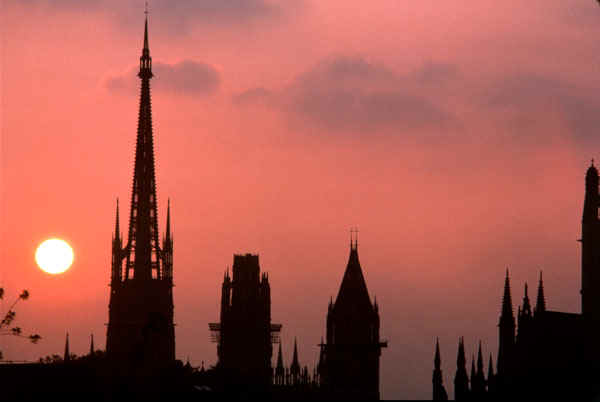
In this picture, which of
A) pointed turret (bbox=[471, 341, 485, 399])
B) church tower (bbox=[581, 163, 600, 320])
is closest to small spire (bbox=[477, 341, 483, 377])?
pointed turret (bbox=[471, 341, 485, 399])

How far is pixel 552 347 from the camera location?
151 meters

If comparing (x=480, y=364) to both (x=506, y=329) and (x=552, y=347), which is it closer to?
(x=506, y=329)

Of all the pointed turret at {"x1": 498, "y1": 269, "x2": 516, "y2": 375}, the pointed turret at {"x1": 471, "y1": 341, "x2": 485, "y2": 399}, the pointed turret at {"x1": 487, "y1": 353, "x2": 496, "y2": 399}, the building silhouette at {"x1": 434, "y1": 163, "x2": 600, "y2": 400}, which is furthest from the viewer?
the pointed turret at {"x1": 498, "y1": 269, "x2": 516, "y2": 375}

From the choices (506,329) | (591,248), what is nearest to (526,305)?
(506,329)

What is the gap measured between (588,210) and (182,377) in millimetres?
34949

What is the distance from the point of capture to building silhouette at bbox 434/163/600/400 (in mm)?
141625

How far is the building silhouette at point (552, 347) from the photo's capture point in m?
142

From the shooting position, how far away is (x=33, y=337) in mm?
69750

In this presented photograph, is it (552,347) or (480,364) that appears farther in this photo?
(480,364)

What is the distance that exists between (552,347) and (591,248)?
Result: 40.1 feet

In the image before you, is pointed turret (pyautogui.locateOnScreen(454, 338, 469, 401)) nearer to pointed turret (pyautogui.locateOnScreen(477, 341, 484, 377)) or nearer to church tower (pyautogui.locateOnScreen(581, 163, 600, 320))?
pointed turret (pyautogui.locateOnScreen(477, 341, 484, 377))

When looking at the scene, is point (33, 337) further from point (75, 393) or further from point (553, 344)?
point (553, 344)

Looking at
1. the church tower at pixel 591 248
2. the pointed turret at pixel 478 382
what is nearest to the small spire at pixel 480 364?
the pointed turret at pixel 478 382

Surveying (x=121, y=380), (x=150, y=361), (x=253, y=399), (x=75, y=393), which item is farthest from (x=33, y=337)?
(x=150, y=361)
